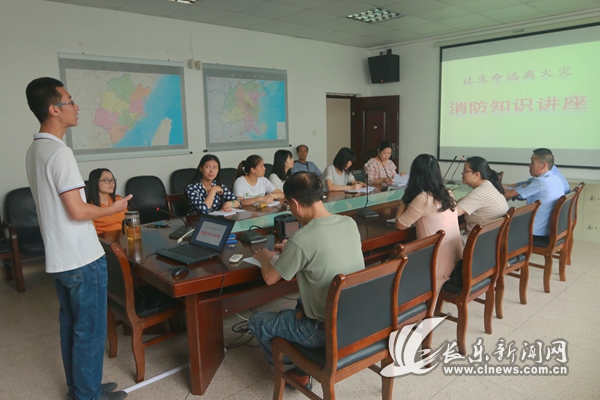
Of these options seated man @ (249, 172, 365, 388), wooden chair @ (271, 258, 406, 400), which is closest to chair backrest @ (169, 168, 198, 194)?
seated man @ (249, 172, 365, 388)

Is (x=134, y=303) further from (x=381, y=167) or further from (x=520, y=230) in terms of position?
(x=381, y=167)

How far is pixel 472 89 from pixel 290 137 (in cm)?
260

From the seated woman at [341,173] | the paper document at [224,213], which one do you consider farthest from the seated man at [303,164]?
the paper document at [224,213]

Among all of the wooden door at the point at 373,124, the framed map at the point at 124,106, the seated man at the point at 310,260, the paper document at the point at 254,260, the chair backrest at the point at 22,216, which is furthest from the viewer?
the wooden door at the point at 373,124

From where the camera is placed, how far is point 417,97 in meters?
6.52

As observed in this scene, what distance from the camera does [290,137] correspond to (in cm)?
614

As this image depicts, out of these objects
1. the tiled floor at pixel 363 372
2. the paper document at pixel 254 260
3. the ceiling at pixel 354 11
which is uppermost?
the ceiling at pixel 354 11

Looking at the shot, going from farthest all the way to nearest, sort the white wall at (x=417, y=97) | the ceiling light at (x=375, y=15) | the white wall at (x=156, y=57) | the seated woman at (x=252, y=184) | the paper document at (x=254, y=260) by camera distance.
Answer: the white wall at (x=417, y=97) < the ceiling light at (x=375, y=15) < the white wall at (x=156, y=57) < the seated woman at (x=252, y=184) < the paper document at (x=254, y=260)

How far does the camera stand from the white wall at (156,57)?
3949 mm

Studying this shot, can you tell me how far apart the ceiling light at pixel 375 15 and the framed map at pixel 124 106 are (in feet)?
7.08

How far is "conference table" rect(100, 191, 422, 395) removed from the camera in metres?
1.89

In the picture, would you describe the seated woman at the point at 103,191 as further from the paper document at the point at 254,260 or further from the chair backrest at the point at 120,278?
the paper document at the point at 254,260

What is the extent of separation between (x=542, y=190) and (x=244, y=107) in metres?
3.57

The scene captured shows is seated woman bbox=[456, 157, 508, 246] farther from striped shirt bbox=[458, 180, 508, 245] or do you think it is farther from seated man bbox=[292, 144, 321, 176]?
seated man bbox=[292, 144, 321, 176]
